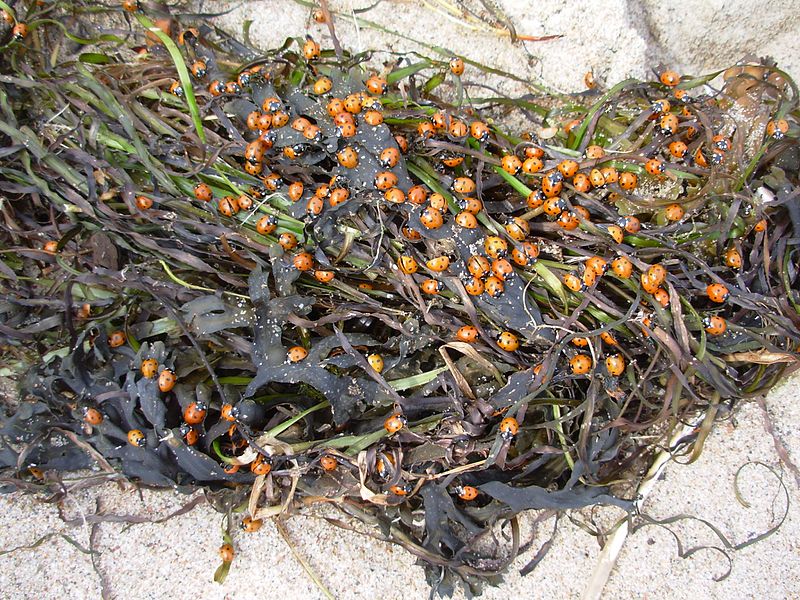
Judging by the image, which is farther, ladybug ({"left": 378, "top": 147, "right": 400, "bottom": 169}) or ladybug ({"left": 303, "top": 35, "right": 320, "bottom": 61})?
ladybug ({"left": 303, "top": 35, "right": 320, "bottom": 61})

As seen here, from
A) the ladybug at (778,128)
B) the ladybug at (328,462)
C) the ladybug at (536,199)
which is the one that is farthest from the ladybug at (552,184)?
the ladybug at (328,462)

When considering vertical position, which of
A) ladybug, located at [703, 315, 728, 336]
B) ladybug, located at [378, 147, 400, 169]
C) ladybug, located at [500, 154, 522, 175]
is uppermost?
ladybug, located at [500, 154, 522, 175]

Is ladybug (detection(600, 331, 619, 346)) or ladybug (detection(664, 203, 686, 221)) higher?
ladybug (detection(664, 203, 686, 221))

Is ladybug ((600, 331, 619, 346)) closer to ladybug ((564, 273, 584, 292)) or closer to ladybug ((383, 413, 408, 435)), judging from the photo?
ladybug ((564, 273, 584, 292))

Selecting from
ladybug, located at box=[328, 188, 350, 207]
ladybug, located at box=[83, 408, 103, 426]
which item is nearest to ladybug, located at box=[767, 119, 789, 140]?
ladybug, located at box=[328, 188, 350, 207]

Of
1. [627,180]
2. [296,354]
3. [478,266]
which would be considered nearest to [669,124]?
[627,180]

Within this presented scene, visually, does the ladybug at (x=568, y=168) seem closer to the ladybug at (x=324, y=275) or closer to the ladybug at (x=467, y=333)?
the ladybug at (x=467, y=333)

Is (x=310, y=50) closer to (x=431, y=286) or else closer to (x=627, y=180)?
(x=431, y=286)
